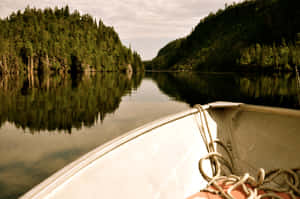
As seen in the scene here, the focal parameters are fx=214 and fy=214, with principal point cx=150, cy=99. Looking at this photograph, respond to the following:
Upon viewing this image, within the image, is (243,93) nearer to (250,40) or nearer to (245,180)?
(245,180)

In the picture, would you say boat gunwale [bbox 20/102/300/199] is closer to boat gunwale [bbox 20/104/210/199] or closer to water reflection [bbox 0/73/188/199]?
boat gunwale [bbox 20/104/210/199]

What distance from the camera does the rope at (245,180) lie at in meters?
1.99

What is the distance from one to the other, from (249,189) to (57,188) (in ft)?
5.70

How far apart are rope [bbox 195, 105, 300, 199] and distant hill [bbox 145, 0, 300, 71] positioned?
1882 inches

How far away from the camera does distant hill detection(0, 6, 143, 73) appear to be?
220 feet

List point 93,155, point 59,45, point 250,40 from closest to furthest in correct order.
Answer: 1. point 93,155
2. point 59,45
3. point 250,40

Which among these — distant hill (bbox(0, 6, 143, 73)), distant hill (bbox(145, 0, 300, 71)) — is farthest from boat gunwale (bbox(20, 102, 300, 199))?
distant hill (bbox(0, 6, 143, 73))

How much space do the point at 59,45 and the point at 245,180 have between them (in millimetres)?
93558

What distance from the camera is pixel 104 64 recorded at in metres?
97.6

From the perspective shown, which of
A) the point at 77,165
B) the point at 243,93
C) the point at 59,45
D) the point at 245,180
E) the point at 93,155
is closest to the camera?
the point at 77,165

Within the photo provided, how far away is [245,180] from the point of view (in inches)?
80.8

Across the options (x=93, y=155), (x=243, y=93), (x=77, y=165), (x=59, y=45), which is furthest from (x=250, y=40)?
(x=77, y=165)

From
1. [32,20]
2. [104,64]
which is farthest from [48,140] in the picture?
[32,20]

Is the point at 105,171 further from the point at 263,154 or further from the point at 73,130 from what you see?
the point at 73,130
